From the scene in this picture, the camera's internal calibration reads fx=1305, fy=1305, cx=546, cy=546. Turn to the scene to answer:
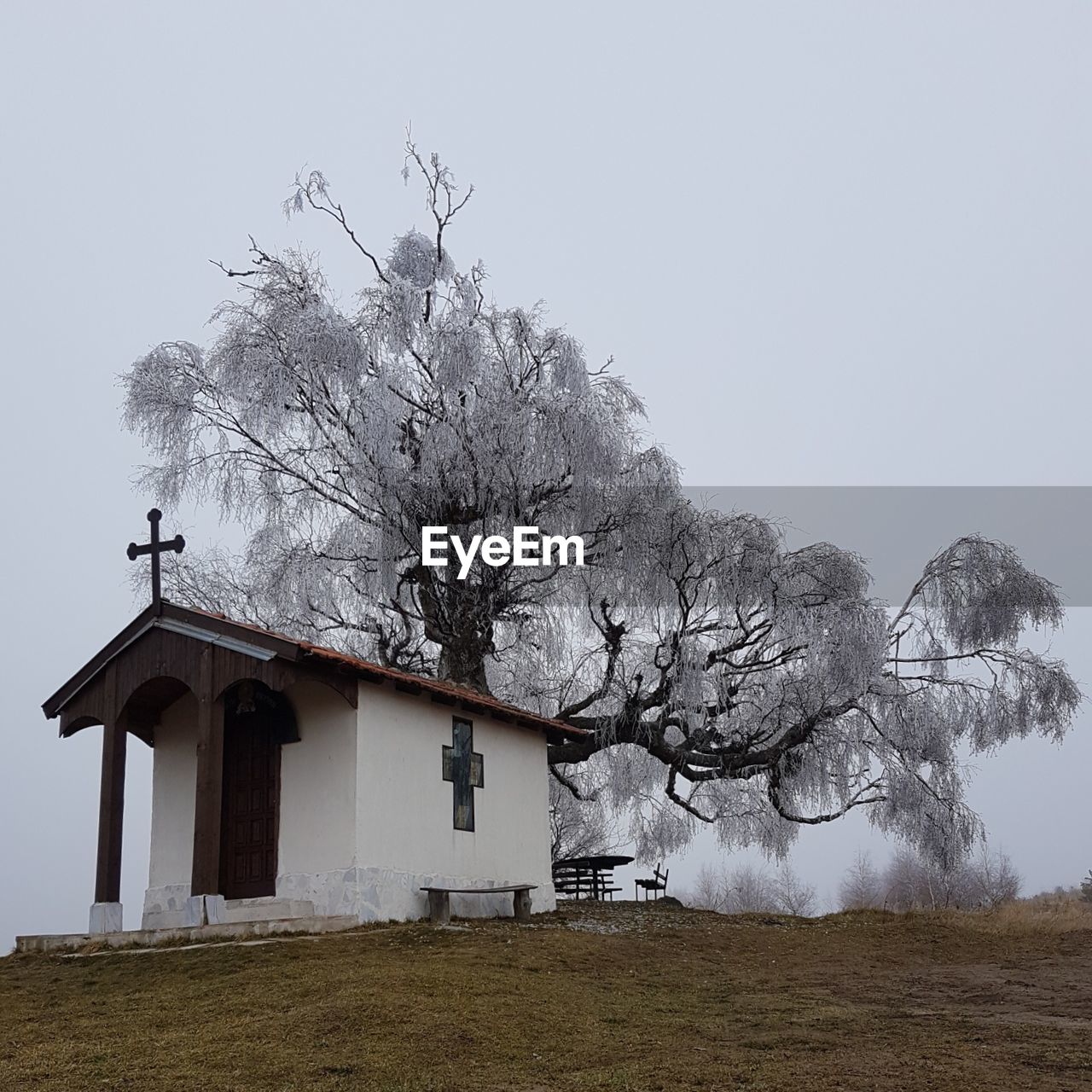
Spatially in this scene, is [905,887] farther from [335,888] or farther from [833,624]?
[335,888]

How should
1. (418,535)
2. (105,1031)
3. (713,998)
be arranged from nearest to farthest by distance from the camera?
(105,1031)
(713,998)
(418,535)

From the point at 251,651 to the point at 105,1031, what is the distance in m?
5.81

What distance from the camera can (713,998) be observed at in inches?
501

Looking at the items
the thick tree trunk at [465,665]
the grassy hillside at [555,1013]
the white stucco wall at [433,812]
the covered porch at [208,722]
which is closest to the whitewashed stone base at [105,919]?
the covered porch at [208,722]

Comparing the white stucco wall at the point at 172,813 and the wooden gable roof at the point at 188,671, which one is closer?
the wooden gable roof at the point at 188,671

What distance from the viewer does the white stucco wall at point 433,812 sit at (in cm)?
1645

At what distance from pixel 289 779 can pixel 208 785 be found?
1.15m

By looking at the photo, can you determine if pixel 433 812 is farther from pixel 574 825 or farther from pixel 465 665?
pixel 574 825

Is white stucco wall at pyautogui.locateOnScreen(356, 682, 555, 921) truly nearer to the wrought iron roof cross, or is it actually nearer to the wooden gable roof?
the wooden gable roof

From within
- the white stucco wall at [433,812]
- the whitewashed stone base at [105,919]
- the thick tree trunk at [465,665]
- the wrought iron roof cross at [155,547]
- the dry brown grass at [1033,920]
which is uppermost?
the wrought iron roof cross at [155,547]

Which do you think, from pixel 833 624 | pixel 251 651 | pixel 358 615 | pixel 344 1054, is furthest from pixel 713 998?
pixel 358 615

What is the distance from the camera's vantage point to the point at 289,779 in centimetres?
1691

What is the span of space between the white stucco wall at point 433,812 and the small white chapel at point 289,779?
0.02m

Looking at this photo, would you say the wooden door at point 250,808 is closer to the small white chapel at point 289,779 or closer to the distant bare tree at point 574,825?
the small white chapel at point 289,779
